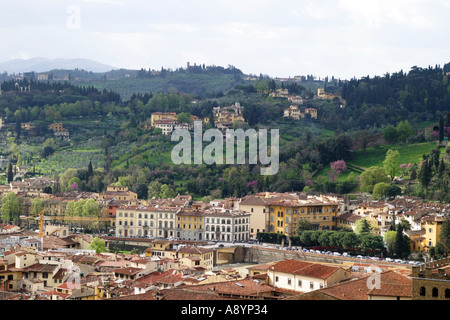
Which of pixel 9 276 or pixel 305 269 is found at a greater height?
pixel 305 269

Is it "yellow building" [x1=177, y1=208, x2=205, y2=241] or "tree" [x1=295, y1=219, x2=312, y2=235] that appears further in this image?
"yellow building" [x1=177, y1=208, x2=205, y2=241]

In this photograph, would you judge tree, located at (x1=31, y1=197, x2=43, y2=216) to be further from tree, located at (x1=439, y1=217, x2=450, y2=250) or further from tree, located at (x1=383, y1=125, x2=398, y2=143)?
tree, located at (x1=439, y1=217, x2=450, y2=250)

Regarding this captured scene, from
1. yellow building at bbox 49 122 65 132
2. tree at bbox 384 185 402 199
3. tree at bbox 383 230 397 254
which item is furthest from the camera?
yellow building at bbox 49 122 65 132

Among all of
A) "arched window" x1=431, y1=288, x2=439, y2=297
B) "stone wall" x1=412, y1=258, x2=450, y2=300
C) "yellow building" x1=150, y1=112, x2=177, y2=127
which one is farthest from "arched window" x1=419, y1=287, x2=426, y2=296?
"yellow building" x1=150, y1=112, x2=177, y2=127

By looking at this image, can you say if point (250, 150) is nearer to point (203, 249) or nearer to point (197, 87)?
point (203, 249)

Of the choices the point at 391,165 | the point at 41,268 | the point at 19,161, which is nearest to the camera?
the point at 41,268

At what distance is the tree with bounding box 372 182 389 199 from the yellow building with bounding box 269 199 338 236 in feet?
11.6

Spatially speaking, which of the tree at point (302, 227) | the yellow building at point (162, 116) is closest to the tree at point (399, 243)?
the tree at point (302, 227)

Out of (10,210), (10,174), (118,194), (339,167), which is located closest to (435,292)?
(10,210)

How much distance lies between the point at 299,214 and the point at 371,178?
8.47m

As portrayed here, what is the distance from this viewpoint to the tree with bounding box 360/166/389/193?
6228cm

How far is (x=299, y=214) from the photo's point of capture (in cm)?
5591

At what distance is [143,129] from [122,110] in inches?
569

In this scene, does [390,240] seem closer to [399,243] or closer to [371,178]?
[399,243]
